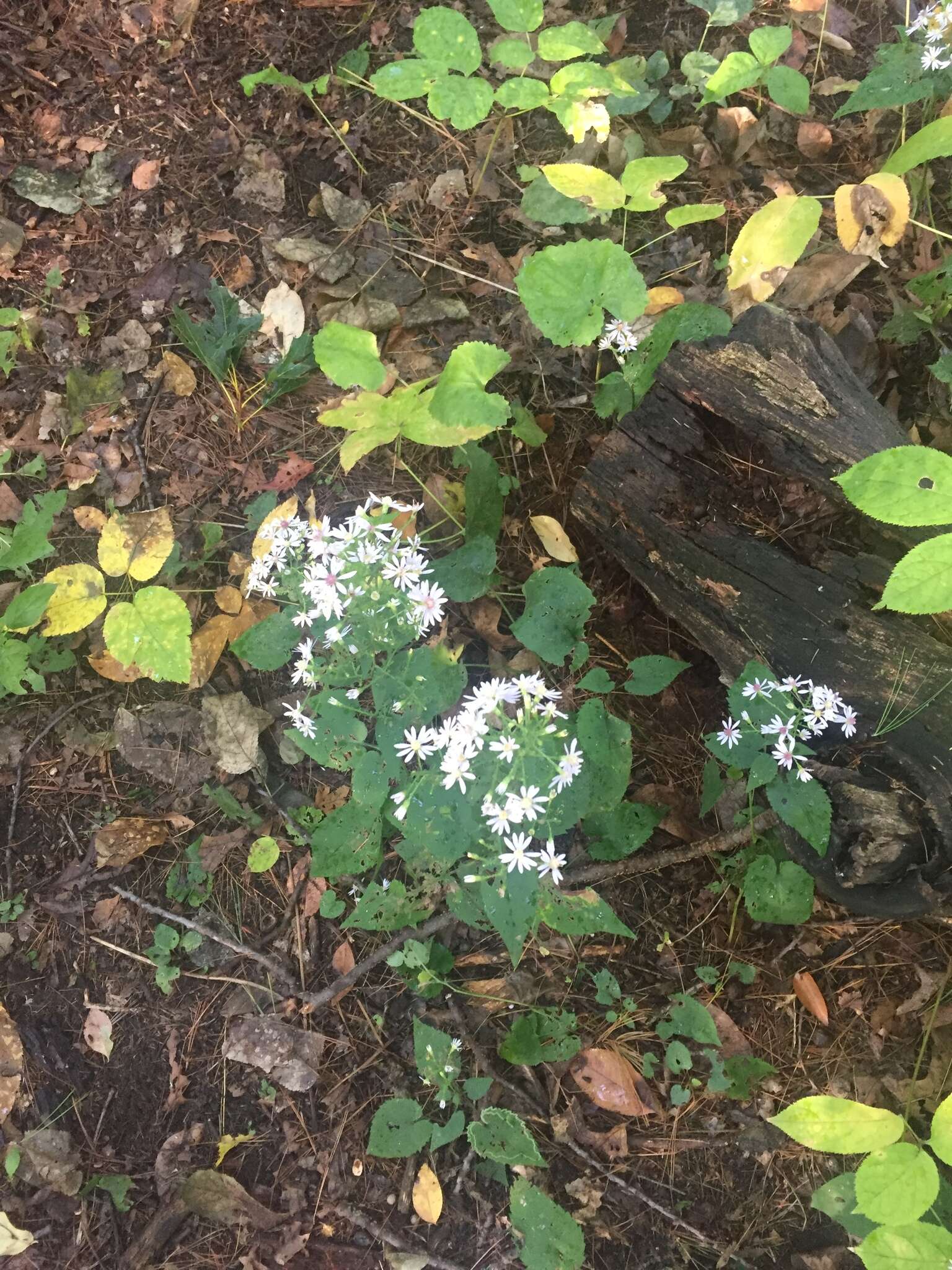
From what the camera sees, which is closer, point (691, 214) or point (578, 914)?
point (578, 914)

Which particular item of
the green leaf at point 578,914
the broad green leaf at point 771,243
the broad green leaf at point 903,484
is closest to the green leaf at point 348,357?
the broad green leaf at point 771,243

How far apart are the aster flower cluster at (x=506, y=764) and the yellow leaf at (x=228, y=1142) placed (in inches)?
53.9

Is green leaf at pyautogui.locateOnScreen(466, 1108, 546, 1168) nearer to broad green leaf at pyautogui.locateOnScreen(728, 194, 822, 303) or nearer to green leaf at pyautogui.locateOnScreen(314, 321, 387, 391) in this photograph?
green leaf at pyautogui.locateOnScreen(314, 321, 387, 391)

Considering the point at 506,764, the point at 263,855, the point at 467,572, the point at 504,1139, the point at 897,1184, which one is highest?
the point at 467,572

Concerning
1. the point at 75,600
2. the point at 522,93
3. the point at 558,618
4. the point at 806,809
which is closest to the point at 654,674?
the point at 558,618

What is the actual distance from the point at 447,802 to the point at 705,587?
952mm

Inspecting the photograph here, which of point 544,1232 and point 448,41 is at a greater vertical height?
point 448,41

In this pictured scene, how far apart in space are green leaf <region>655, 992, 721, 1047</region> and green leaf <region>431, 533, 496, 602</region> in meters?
1.40

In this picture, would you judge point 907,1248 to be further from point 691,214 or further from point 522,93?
point 522,93

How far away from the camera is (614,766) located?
2.09m

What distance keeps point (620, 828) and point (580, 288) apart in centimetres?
158

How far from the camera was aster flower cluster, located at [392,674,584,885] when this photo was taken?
1.79 meters

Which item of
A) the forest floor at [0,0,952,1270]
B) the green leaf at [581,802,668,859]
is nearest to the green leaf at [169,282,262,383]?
the forest floor at [0,0,952,1270]

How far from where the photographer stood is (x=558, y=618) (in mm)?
2242
